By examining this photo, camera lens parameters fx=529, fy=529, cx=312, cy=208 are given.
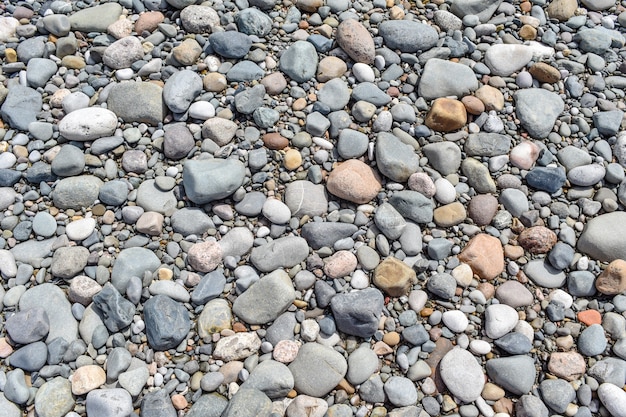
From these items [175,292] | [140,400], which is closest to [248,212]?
[175,292]

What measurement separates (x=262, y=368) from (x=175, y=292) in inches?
19.7

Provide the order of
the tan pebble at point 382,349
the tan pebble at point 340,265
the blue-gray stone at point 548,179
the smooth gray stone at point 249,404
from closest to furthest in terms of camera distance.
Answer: the smooth gray stone at point 249,404 < the tan pebble at point 382,349 < the tan pebble at point 340,265 < the blue-gray stone at point 548,179

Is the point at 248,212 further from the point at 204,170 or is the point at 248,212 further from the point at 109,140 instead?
the point at 109,140

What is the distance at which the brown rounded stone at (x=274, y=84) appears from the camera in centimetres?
277

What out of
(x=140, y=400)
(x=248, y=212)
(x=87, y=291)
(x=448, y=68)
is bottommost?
(x=140, y=400)

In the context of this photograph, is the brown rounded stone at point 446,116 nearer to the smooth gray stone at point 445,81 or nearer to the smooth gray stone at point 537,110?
the smooth gray stone at point 445,81

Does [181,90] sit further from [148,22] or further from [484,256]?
[484,256]

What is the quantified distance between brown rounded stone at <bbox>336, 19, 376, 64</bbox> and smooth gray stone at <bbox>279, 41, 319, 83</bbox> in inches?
7.1

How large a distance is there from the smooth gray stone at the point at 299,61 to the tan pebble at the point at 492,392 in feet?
5.70

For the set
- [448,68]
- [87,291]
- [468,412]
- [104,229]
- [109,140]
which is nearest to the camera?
[468,412]

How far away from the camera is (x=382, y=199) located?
8.24 feet

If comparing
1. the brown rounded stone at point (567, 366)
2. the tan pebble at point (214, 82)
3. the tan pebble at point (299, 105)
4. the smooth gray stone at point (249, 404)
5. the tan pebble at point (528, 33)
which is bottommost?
the smooth gray stone at point (249, 404)

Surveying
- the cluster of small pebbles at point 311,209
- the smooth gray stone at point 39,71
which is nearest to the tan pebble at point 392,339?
the cluster of small pebbles at point 311,209

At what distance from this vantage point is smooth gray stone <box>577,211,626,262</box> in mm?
2377
